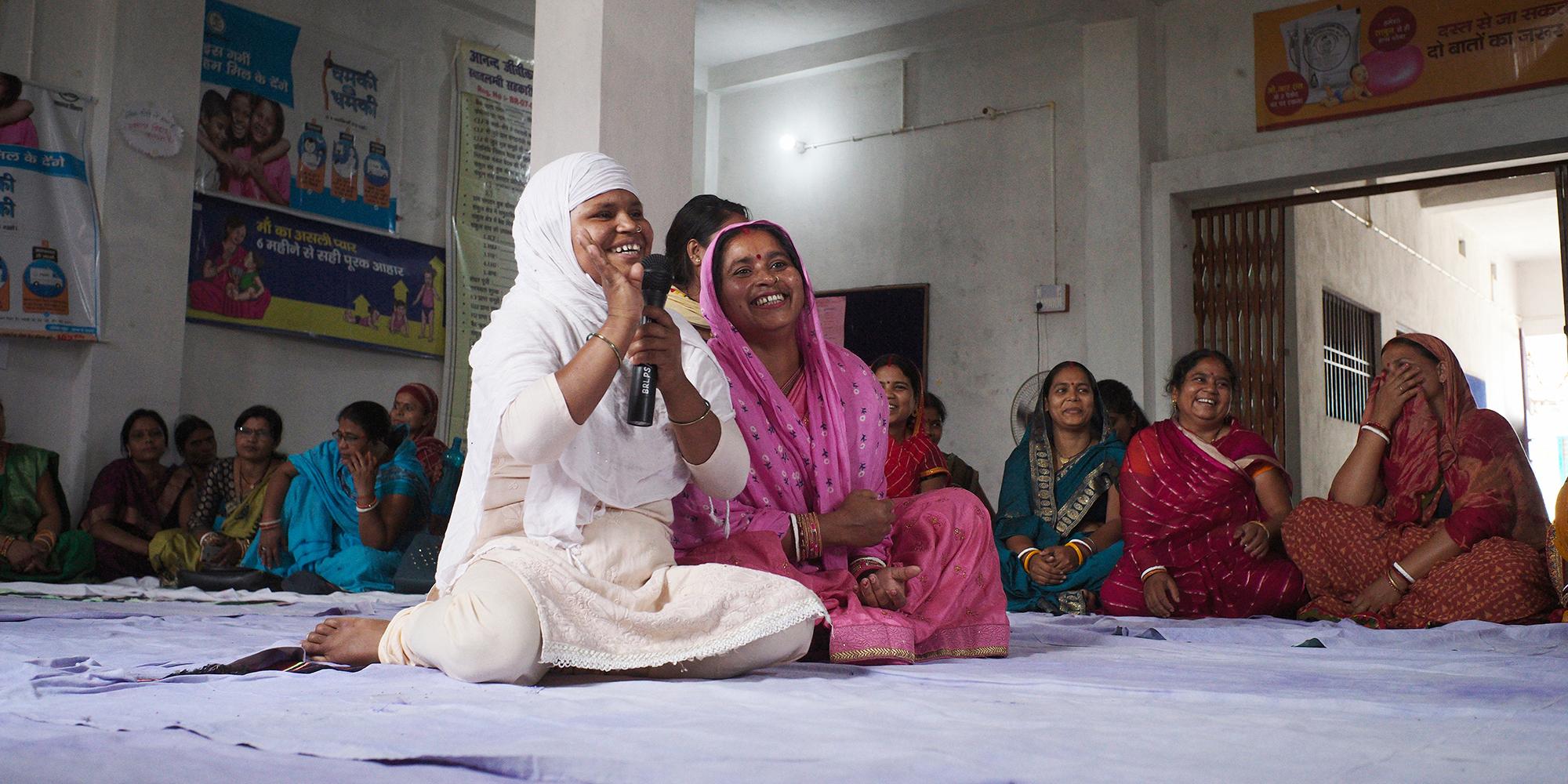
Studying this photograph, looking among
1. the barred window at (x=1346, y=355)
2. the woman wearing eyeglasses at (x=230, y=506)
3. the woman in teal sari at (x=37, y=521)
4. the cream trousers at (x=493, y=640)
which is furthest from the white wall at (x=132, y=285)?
the barred window at (x=1346, y=355)

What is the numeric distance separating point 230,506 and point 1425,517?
15.5 ft

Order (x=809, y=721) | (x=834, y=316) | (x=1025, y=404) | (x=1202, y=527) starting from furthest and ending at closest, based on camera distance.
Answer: (x=834, y=316)
(x=1025, y=404)
(x=1202, y=527)
(x=809, y=721)

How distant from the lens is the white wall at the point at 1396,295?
6.98 meters

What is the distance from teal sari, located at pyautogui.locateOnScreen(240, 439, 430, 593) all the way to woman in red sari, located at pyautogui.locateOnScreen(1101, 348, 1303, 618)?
2.72 metres

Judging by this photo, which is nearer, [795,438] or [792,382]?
[795,438]

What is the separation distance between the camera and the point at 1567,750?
1.34 metres

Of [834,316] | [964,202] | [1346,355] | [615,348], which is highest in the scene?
[964,202]

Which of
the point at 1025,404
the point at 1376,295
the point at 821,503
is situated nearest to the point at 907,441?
the point at 1025,404

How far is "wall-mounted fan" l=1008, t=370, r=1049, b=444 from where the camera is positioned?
16.4 feet

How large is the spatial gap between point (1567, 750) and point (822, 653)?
4.00 ft

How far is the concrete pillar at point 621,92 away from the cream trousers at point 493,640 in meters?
1.74

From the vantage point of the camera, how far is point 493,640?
1.78 meters

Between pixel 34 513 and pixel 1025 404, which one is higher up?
pixel 1025 404

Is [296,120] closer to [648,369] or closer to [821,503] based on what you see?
[821,503]
